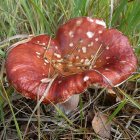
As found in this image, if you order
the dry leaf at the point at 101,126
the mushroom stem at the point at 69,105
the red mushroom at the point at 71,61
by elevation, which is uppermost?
the red mushroom at the point at 71,61

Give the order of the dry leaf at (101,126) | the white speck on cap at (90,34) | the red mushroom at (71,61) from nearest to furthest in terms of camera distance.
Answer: the red mushroom at (71,61) → the white speck on cap at (90,34) → the dry leaf at (101,126)

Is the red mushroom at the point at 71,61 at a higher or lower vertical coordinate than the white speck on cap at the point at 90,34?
lower

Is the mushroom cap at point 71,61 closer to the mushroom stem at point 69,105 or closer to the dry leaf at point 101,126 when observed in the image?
the mushroom stem at point 69,105

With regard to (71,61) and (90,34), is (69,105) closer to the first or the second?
(71,61)

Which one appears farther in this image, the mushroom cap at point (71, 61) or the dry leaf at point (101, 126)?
the dry leaf at point (101, 126)

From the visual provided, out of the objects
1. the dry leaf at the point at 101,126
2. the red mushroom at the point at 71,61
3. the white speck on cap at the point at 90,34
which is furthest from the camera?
the dry leaf at the point at 101,126

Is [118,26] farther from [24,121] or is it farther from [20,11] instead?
[24,121]

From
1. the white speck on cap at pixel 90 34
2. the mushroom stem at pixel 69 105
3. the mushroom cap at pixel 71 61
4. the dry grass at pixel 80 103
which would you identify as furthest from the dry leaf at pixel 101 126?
the white speck on cap at pixel 90 34

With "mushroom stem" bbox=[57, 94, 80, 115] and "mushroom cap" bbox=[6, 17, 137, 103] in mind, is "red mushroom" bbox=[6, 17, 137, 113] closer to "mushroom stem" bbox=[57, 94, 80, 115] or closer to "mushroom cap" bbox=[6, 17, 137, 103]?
"mushroom cap" bbox=[6, 17, 137, 103]

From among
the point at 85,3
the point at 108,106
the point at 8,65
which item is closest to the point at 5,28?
the point at 85,3

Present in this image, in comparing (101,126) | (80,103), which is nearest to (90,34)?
(80,103)
